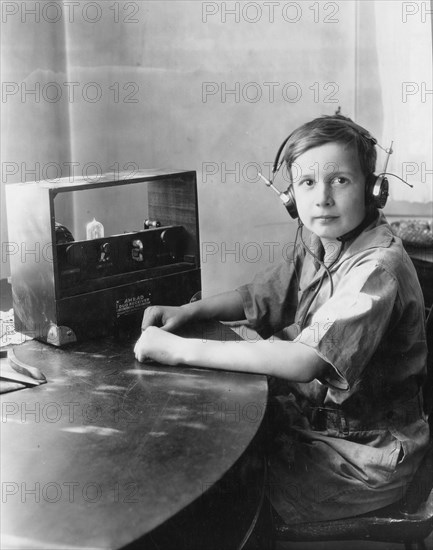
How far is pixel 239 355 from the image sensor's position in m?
1.41

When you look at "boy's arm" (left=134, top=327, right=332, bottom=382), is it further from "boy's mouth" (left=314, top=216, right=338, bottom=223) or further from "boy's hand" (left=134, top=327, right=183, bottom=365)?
"boy's mouth" (left=314, top=216, right=338, bottom=223)

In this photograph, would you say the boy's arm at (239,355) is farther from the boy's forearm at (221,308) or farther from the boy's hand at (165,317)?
the boy's forearm at (221,308)

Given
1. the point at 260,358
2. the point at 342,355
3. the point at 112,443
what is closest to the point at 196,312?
the point at 260,358

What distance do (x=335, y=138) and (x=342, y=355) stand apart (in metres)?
0.50

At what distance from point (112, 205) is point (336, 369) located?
1.81m

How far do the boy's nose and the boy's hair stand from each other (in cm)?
9

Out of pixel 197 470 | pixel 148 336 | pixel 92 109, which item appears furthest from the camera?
pixel 92 109

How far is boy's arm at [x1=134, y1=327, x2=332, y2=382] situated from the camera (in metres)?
1.35

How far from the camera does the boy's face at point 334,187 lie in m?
1.53

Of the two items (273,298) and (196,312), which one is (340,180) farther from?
(196,312)

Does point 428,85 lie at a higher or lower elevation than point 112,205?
higher

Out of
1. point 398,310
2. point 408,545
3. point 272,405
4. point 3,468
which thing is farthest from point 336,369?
point 3,468

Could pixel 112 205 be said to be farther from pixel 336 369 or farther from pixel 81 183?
pixel 336 369

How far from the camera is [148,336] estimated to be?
1.51 metres
